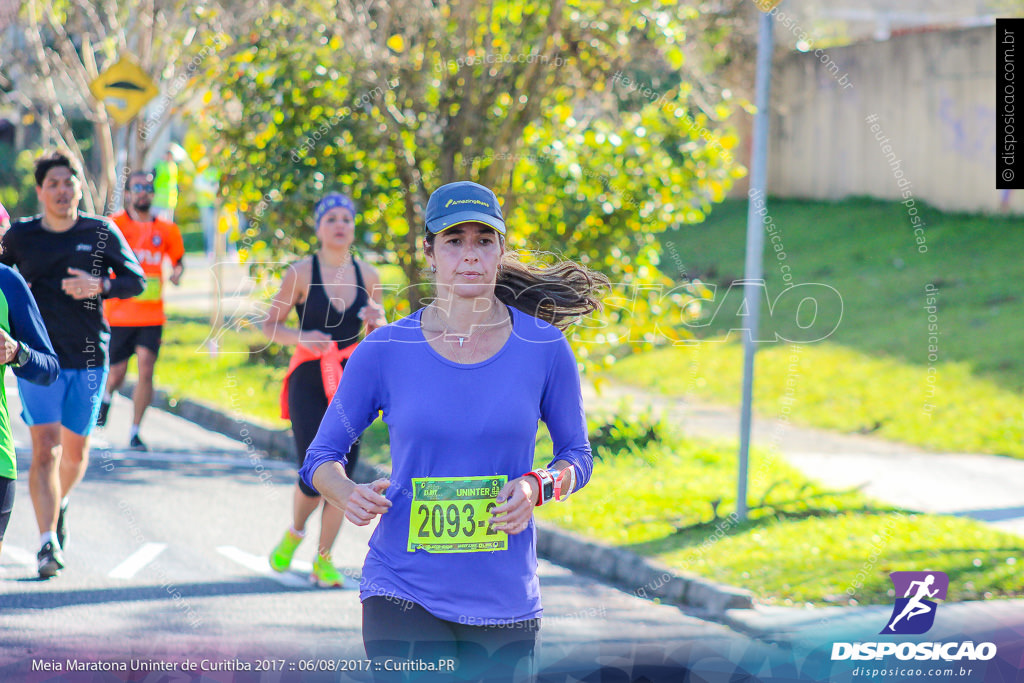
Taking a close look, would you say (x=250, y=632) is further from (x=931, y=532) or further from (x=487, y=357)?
(x=931, y=532)

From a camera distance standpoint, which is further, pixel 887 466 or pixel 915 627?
pixel 887 466

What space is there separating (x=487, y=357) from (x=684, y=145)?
6368mm

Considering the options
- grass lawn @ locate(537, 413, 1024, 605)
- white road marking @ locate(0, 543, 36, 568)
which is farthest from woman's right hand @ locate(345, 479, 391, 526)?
white road marking @ locate(0, 543, 36, 568)

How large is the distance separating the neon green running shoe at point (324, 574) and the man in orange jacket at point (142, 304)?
3.35m

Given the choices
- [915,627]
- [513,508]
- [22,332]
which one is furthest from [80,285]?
[915,627]

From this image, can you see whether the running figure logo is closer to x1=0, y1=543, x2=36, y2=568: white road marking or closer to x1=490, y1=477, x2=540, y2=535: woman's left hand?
x1=490, y1=477, x2=540, y2=535: woman's left hand

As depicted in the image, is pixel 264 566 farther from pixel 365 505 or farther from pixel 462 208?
pixel 462 208

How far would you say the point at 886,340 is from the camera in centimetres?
1273

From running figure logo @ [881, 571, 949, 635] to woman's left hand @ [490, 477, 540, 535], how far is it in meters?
2.86

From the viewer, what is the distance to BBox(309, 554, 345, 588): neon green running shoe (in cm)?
602

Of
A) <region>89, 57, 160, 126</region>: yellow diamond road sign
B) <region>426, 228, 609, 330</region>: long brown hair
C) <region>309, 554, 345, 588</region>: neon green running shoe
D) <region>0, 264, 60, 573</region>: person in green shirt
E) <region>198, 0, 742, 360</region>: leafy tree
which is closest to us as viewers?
<region>426, 228, 609, 330</region>: long brown hair

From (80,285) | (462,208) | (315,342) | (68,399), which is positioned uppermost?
(462,208)

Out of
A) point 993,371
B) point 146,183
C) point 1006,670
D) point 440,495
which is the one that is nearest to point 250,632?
point 440,495

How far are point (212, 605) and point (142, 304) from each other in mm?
3769
